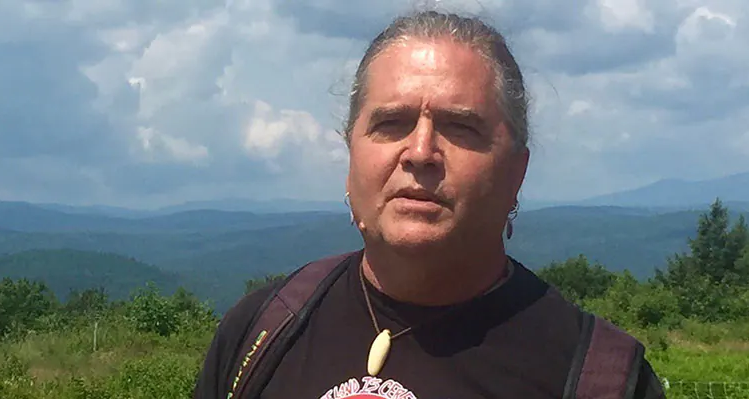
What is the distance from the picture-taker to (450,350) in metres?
1.64

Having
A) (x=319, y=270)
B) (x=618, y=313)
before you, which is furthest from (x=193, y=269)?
(x=319, y=270)

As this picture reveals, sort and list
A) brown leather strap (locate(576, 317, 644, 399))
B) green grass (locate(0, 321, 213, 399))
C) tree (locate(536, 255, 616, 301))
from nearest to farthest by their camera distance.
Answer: brown leather strap (locate(576, 317, 644, 399))
green grass (locate(0, 321, 213, 399))
tree (locate(536, 255, 616, 301))

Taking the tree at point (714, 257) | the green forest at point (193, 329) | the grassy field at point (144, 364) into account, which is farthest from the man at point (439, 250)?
A: the tree at point (714, 257)

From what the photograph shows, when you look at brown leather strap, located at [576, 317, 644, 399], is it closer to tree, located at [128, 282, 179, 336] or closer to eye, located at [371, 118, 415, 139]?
eye, located at [371, 118, 415, 139]

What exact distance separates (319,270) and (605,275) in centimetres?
3663

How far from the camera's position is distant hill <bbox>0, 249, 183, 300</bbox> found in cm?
12925

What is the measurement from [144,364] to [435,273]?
28.9 ft

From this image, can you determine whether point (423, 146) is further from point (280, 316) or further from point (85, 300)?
point (85, 300)

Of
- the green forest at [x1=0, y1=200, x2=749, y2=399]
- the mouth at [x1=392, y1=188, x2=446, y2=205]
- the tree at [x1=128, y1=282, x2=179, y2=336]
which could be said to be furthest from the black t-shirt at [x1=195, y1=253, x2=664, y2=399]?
the tree at [x1=128, y1=282, x2=179, y2=336]

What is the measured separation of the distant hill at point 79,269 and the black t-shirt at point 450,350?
126 m

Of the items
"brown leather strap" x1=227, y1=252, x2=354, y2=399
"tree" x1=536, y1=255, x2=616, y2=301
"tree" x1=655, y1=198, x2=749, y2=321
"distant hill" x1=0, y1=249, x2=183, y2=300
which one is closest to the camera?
"brown leather strap" x1=227, y1=252, x2=354, y2=399

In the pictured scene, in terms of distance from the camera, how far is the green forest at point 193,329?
8883 millimetres

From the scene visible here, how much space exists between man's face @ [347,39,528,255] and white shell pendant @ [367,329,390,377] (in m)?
0.18

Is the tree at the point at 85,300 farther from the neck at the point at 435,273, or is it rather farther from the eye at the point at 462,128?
the eye at the point at 462,128
